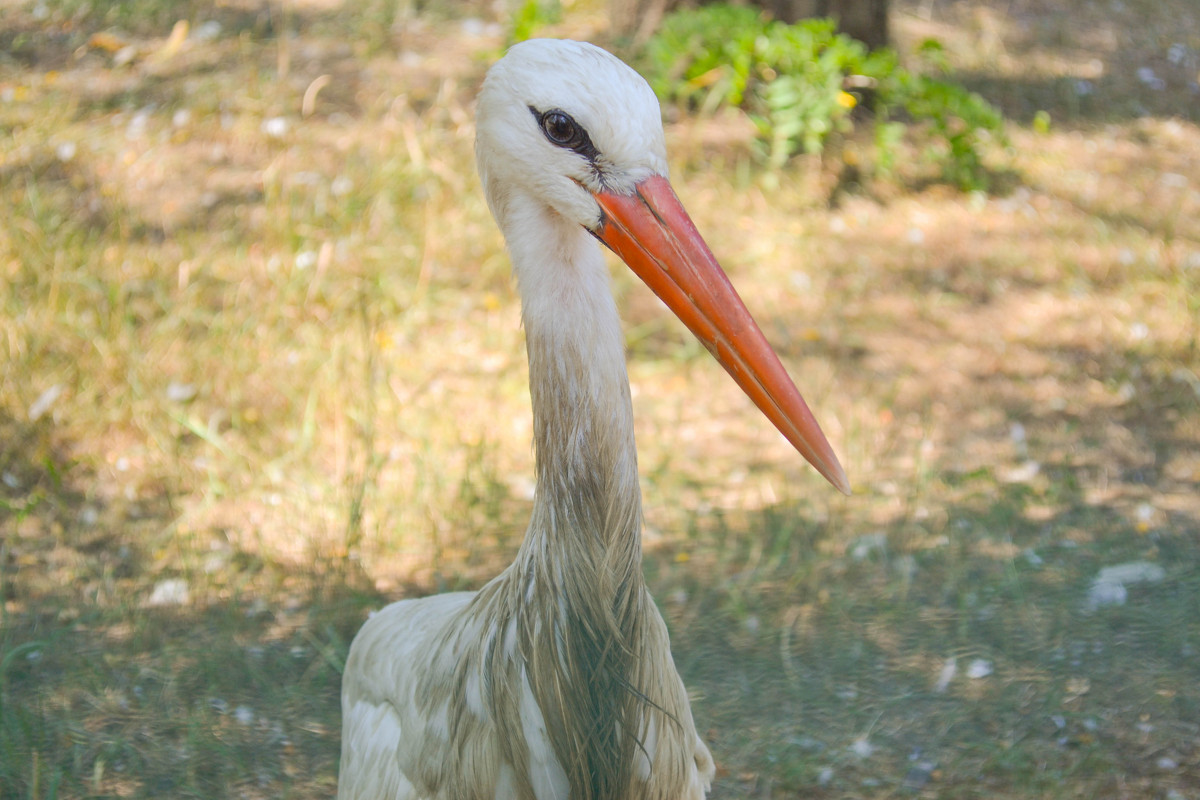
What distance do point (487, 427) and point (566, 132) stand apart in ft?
8.21

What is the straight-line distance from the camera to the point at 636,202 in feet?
5.55

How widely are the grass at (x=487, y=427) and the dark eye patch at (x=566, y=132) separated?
72.6 inches

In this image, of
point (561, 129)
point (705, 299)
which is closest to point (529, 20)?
point (561, 129)

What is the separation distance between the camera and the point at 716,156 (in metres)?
5.36

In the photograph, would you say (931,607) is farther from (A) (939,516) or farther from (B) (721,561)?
(B) (721,561)

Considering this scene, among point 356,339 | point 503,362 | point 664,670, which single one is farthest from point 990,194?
point 664,670

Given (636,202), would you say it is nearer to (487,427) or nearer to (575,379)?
(575,379)

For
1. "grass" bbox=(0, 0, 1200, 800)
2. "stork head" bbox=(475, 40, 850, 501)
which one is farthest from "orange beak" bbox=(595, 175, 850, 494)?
"grass" bbox=(0, 0, 1200, 800)

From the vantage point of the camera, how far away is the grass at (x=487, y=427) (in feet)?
9.73

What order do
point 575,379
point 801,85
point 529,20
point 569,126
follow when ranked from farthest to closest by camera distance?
point 529,20 < point 801,85 < point 575,379 < point 569,126

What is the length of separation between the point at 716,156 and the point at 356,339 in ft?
6.85

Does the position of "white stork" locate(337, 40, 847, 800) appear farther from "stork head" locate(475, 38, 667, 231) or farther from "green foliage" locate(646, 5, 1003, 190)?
"green foliage" locate(646, 5, 1003, 190)

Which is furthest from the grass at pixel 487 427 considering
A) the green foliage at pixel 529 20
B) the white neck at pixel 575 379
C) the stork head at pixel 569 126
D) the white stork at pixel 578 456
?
the stork head at pixel 569 126

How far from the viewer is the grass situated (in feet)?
9.73
